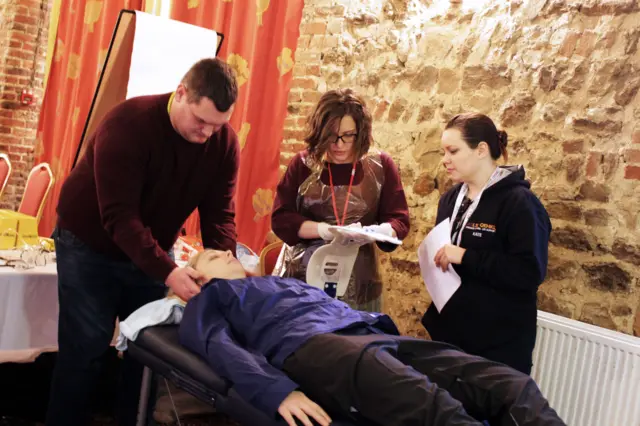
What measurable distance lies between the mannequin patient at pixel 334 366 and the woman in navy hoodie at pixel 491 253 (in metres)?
0.29

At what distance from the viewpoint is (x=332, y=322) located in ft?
6.49

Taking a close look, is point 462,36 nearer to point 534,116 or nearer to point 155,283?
point 534,116

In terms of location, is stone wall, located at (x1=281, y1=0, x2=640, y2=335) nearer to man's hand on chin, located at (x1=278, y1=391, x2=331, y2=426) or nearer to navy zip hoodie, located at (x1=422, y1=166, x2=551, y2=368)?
navy zip hoodie, located at (x1=422, y1=166, x2=551, y2=368)

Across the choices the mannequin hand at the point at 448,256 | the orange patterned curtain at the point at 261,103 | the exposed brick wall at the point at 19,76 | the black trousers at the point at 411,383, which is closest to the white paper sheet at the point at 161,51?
the orange patterned curtain at the point at 261,103

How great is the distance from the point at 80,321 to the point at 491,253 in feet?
4.33

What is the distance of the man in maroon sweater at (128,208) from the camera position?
6.69ft

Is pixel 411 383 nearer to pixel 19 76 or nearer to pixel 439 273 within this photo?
pixel 439 273

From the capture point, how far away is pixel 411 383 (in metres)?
1.64

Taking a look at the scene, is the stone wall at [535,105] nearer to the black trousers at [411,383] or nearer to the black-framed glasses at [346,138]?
the black-framed glasses at [346,138]

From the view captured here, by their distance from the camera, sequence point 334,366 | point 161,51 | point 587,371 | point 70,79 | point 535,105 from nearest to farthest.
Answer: point 334,366, point 587,371, point 535,105, point 161,51, point 70,79

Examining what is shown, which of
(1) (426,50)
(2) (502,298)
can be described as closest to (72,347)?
(2) (502,298)

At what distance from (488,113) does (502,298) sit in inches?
41.8

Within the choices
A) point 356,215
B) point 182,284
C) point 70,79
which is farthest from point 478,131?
point 70,79

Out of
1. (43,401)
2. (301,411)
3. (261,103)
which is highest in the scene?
(261,103)
